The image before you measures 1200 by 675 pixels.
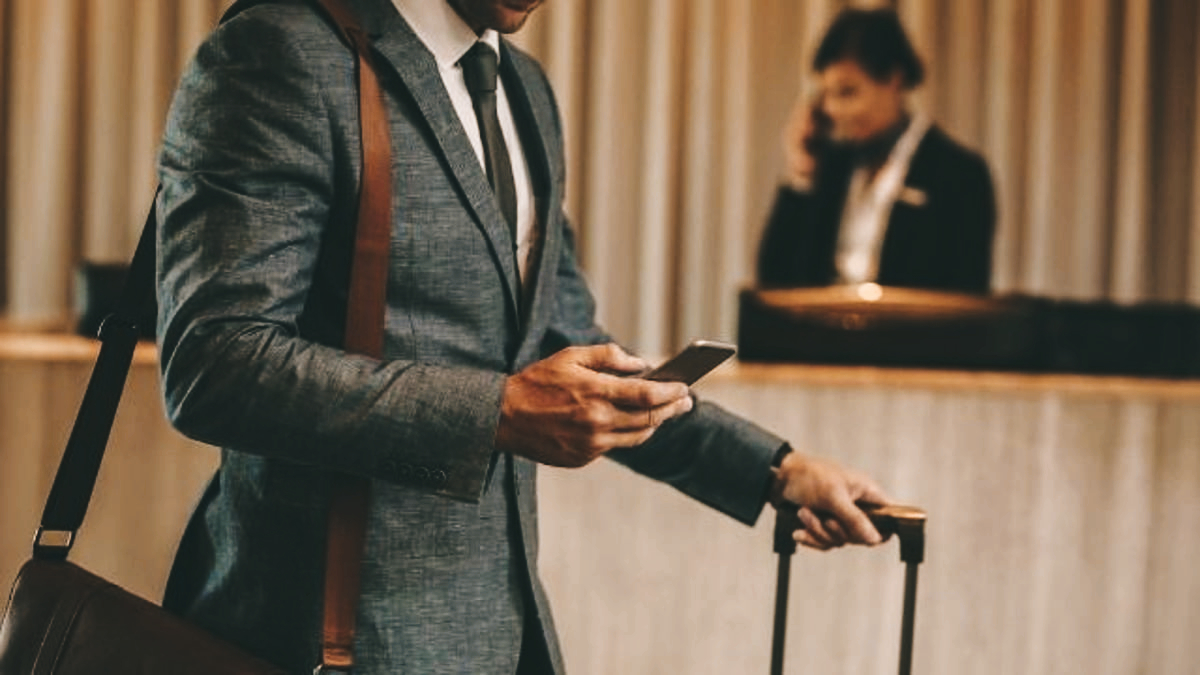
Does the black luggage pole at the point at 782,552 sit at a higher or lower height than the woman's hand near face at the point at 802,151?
lower

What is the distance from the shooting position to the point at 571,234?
1.55 metres

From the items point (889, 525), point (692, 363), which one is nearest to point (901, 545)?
point (889, 525)

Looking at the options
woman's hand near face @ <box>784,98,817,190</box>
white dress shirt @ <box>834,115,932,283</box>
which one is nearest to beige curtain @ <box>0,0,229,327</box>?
woman's hand near face @ <box>784,98,817,190</box>

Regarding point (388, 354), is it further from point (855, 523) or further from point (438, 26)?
point (855, 523)

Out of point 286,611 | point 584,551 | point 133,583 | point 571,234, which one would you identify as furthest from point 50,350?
point 286,611

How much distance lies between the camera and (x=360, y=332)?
3.83ft

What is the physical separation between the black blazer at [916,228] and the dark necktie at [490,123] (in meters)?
2.63

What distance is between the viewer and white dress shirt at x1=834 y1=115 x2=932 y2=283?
398 cm

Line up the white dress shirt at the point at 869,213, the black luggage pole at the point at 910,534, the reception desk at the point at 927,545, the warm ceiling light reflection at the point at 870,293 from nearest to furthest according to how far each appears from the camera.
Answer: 1. the black luggage pole at the point at 910,534
2. the reception desk at the point at 927,545
3. the warm ceiling light reflection at the point at 870,293
4. the white dress shirt at the point at 869,213

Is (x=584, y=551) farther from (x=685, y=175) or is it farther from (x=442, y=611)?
(x=685, y=175)

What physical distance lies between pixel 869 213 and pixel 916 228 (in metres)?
0.15

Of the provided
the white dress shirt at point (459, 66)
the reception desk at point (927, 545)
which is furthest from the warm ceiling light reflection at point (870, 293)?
the white dress shirt at point (459, 66)

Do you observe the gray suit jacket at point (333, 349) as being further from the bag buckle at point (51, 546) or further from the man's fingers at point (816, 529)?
the man's fingers at point (816, 529)

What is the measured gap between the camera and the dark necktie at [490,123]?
130 centimetres
